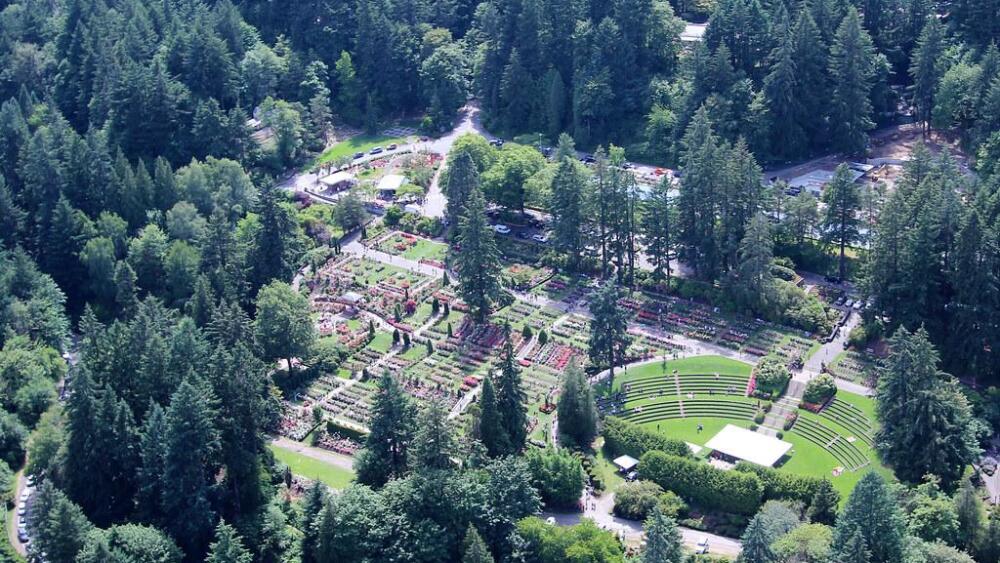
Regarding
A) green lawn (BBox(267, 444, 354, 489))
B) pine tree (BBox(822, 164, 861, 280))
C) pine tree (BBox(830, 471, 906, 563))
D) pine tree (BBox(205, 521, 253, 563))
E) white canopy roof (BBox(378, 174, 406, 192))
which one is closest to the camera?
pine tree (BBox(830, 471, 906, 563))

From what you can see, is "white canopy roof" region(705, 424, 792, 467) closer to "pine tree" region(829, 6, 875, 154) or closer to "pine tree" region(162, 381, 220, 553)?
"pine tree" region(162, 381, 220, 553)

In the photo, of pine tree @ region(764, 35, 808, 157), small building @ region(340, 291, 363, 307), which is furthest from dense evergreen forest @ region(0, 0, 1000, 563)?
small building @ region(340, 291, 363, 307)

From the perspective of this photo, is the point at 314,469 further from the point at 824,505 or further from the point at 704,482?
the point at 824,505

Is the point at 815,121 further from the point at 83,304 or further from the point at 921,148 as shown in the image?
the point at 83,304

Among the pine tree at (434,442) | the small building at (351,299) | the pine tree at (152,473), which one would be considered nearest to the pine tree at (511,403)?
the pine tree at (434,442)

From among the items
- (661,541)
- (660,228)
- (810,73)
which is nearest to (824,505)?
(661,541)
